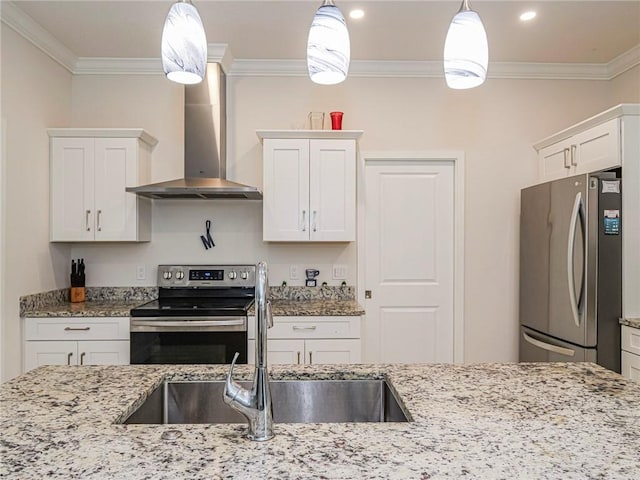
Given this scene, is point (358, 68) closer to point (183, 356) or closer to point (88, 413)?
A: point (183, 356)

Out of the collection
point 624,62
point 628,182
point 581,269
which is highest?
point 624,62

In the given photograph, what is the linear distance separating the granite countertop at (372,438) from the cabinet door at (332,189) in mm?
1925

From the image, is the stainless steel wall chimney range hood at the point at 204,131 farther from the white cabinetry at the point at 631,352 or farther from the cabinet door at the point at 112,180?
the white cabinetry at the point at 631,352

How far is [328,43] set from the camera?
4.35 ft

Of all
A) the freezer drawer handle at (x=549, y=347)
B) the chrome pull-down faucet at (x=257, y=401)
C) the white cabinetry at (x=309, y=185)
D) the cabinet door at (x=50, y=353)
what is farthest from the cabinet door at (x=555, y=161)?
the cabinet door at (x=50, y=353)

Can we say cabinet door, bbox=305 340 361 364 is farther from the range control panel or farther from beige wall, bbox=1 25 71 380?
beige wall, bbox=1 25 71 380

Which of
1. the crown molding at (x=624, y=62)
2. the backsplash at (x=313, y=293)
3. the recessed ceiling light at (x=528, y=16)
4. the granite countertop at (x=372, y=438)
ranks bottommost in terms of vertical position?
the granite countertop at (x=372, y=438)

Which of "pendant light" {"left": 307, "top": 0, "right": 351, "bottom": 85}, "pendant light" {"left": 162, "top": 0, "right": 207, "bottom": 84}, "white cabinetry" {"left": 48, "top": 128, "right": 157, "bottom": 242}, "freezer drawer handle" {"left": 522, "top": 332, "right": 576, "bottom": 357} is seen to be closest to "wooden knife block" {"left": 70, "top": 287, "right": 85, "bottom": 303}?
"white cabinetry" {"left": 48, "top": 128, "right": 157, "bottom": 242}

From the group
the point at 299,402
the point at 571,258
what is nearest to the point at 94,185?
the point at 299,402

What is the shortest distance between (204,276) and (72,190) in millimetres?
1097

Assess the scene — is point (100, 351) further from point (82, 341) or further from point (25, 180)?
point (25, 180)

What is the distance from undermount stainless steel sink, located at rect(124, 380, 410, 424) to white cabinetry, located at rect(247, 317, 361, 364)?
1.55 meters

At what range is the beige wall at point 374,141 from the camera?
11.8ft

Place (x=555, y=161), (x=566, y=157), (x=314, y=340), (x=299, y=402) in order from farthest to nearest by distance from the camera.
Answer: (x=555, y=161), (x=566, y=157), (x=314, y=340), (x=299, y=402)
